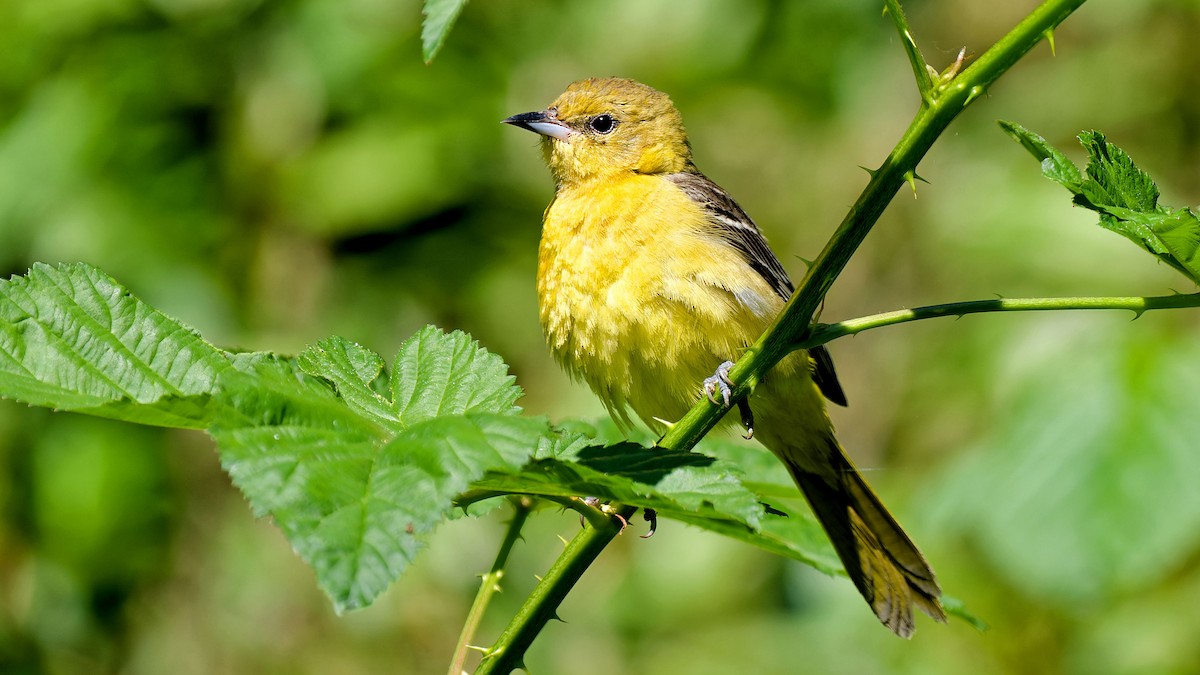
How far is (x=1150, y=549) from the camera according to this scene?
3.58 metres

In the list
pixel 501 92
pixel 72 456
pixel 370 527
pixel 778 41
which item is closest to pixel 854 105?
pixel 778 41

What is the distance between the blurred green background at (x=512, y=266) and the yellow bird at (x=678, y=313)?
1.28 feet

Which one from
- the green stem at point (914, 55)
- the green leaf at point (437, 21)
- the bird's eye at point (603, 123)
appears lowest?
the bird's eye at point (603, 123)

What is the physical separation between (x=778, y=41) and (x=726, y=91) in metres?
0.34

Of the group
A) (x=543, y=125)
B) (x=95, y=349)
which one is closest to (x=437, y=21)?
(x=95, y=349)

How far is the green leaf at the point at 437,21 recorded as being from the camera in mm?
1508

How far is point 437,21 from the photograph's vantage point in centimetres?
152

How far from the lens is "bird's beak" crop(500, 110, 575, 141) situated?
4.51 m

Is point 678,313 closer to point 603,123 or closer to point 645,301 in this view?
point 645,301

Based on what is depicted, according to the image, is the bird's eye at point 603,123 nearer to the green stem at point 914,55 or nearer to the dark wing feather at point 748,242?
the dark wing feather at point 748,242

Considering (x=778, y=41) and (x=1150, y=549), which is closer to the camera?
(x=1150, y=549)

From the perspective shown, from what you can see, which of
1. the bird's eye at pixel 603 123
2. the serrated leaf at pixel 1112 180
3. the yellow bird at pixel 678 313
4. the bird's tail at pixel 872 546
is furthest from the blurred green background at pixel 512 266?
the serrated leaf at pixel 1112 180

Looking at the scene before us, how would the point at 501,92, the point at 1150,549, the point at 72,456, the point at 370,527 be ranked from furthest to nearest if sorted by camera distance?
the point at 501,92 < the point at 72,456 < the point at 1150,549 < the point at 370,527

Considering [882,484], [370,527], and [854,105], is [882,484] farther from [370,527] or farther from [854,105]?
[370,527]
